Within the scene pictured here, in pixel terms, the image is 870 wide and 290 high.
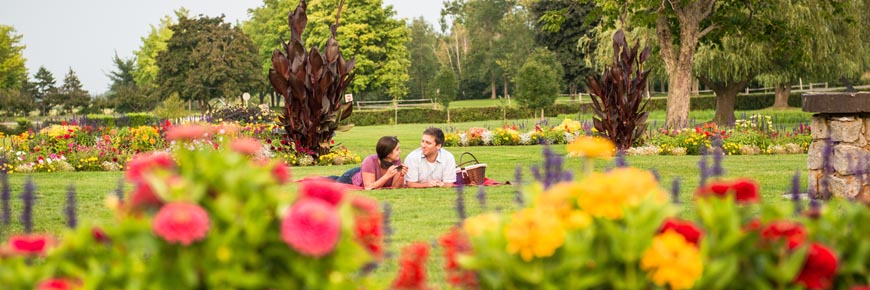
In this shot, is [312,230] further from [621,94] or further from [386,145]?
[621,94]

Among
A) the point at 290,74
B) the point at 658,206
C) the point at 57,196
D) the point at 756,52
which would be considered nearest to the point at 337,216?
the point at 658,206

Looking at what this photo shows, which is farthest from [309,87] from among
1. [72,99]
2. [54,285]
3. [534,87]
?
[72,99]

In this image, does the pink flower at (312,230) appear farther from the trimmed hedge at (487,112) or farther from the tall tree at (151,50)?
the tall tree at (151,50)

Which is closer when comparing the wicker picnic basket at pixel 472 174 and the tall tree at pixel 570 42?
the wicker picnic basket at pixel 472 174

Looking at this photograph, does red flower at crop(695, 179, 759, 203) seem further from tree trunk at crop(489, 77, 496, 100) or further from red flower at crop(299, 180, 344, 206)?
tree trunk at crop(489, 77, 496, 100)

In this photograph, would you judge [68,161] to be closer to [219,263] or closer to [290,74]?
[290,74]

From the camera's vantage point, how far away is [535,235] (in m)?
2.67

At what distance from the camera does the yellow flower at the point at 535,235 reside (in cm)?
267

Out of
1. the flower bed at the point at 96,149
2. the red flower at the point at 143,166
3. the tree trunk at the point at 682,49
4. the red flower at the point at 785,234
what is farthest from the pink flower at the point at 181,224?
the tree trunk at the point at 682,49

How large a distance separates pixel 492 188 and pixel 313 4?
179 feet

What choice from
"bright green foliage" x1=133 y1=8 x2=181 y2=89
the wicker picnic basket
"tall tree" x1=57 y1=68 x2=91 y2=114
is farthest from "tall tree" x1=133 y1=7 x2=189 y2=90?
the wicker picnic basket

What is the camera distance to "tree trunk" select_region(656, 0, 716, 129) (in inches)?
883

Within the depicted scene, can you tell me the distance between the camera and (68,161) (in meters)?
15.7

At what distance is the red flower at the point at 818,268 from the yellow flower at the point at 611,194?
50cm
